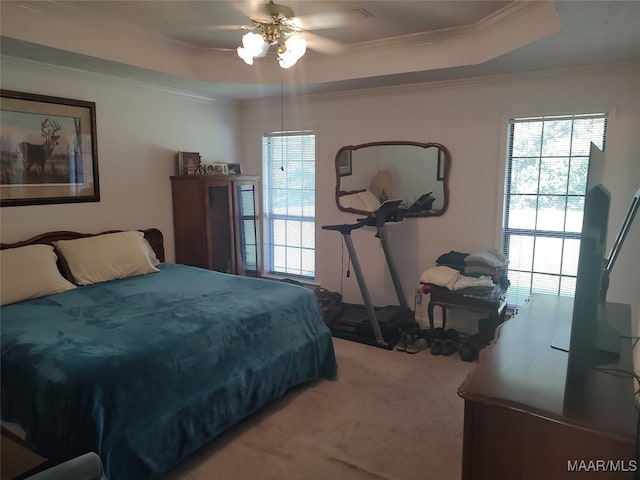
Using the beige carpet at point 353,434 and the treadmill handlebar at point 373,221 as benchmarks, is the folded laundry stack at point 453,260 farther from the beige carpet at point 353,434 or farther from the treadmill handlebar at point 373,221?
the beige carpet at point 353,434

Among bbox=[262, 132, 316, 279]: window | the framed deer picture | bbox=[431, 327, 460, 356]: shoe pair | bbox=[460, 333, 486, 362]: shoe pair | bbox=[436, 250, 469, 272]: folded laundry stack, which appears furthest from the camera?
bbox=[262, 132, 316, 279]: window

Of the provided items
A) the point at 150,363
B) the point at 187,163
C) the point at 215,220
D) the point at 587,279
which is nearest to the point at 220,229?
the point at 215,220

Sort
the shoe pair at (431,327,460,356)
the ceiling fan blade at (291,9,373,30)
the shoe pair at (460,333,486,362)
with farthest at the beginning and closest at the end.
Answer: the shoe pair at (431,327,460,356) → the shoe pair at (460,333,486,362) → the ceiling fan blade at (291,9,373,30)

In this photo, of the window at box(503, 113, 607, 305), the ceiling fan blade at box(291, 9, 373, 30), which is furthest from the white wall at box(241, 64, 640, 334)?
the ceiling fan blade at box(291, 9, 373, 30)

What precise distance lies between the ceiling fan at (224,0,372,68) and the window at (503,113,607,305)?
1.79 metres

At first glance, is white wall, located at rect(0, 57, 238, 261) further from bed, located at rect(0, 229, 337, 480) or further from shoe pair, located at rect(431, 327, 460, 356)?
shoe pair, located at rect(431, 327, 460, 356)

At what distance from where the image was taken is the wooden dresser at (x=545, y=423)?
1256 millimetres

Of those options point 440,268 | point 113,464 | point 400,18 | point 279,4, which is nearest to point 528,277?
point 440,268

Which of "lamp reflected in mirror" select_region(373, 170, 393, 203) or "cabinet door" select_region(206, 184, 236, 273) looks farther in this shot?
"cabinet door" select_region(206, 184, 236, 273)

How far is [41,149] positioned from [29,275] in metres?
1.11

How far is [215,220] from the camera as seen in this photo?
472 centimetres

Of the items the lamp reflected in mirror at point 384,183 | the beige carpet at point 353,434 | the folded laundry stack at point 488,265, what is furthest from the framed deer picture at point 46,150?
the folded laundry stack at point 488,265

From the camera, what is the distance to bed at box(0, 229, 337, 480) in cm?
198

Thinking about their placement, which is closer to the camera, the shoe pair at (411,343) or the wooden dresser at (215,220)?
the shoe pair at (411,343)
